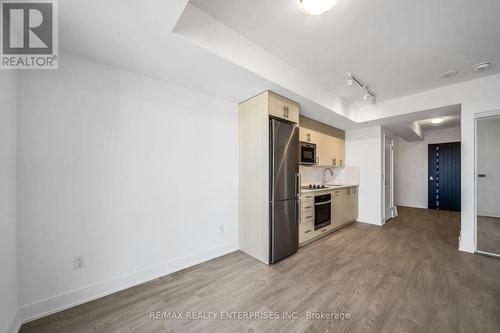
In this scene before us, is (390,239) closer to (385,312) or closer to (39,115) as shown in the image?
(385,312)

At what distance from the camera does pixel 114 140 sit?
2.03m

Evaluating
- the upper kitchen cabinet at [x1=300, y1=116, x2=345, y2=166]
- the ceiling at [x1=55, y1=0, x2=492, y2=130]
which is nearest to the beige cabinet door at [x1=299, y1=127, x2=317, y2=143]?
the upper kitchen cabinet at [x1=300, y1=116, x2=345, y2=166]

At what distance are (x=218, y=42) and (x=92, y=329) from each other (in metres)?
2.80

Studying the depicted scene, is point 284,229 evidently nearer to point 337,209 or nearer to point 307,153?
point 307,153

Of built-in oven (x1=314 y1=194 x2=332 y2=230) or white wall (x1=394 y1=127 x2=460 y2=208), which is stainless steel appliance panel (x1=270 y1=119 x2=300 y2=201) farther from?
white wall (x1=394 y1=127 x2=460 y2=208)

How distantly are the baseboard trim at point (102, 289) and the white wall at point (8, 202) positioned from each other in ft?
0.47

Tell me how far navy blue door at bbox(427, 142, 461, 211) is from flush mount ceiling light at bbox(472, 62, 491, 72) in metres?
4.56

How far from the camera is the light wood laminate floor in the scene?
1.55 metres

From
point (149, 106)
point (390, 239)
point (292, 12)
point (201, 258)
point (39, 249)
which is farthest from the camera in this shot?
point (390, 239)

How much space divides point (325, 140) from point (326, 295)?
328cm

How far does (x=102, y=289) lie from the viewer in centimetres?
191

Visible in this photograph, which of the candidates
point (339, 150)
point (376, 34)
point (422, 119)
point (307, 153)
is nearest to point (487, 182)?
point (422, 119)

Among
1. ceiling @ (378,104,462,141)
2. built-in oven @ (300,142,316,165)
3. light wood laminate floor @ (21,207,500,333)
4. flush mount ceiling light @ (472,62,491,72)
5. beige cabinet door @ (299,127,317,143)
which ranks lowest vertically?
light wood laminate floor @ (21,207,500,333)

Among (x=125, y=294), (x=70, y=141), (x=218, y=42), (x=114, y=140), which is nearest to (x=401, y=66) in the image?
(x=218, y=42)
